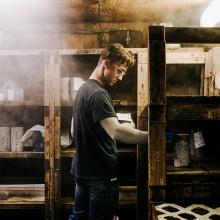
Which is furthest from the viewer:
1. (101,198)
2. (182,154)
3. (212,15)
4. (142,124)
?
(142,124)

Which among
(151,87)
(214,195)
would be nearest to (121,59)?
(151,87)

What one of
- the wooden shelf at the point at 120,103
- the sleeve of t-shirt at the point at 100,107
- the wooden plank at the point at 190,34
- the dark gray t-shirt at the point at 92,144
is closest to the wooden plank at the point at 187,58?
the wooden shelf at the point at 120,103

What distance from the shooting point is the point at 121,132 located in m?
2.51

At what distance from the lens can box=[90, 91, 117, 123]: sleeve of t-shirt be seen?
2518 millimetres

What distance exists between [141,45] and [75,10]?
1.05m

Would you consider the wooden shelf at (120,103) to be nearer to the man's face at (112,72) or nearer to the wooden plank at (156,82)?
the man's face at (112,72)

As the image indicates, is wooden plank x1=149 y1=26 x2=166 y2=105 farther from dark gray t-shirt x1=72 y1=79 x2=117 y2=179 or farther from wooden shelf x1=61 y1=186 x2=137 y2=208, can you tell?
wooden shelf x1=61 y1=186 x2=137 y2=208

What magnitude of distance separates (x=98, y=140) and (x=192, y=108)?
94 centimetres

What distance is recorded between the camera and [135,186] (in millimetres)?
3850

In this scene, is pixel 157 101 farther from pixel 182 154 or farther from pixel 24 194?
pixel 24 194

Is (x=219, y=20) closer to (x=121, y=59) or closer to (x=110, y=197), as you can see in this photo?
(x=121, y=59)

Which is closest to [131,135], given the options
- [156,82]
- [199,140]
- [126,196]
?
[199,140]

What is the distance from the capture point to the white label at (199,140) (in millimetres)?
2381

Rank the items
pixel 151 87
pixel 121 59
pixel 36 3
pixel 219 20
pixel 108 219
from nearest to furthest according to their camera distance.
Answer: pixel 151 87
pixel 108 219
pixel 121 59
pixel 219 20
pixel 36 3
